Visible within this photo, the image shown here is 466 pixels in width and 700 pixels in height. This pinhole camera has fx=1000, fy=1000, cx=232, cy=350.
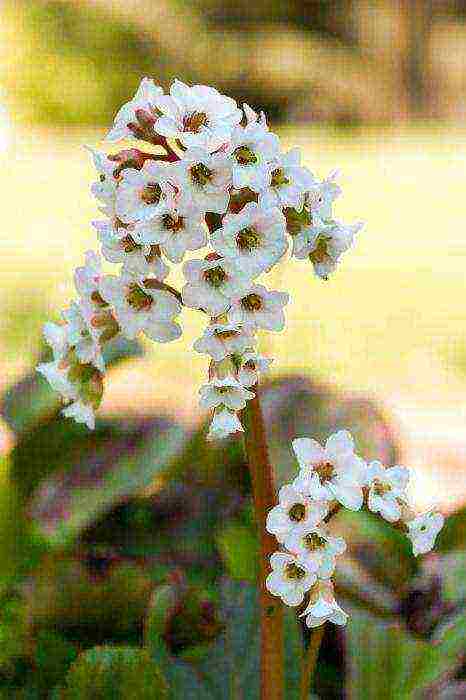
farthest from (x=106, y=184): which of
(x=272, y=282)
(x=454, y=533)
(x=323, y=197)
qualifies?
(x=272, y=282)

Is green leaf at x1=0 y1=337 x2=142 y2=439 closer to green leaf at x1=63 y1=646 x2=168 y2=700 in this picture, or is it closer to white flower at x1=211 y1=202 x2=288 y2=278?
green leaf at x1=63 y1=646 x2=168 y2=700

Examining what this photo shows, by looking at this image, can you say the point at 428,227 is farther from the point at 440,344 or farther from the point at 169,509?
the point at 169,509

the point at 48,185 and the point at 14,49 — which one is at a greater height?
the point at 14,49

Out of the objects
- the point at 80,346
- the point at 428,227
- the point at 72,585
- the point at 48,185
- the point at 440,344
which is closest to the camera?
the point at 80,346

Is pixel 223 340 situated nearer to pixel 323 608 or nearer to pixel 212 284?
pixel 212 284

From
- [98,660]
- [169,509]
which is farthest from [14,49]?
[98,660]

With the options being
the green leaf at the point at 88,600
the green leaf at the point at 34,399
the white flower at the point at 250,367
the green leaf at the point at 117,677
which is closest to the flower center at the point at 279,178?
the white flower at the point at 250,367

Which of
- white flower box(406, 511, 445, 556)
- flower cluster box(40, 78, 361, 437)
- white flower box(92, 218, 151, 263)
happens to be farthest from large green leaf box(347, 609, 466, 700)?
white flower box(92, 218, 151, 263)

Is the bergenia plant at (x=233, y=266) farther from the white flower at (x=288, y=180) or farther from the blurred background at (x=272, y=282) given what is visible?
the blurred background at (x=272, y=282)
